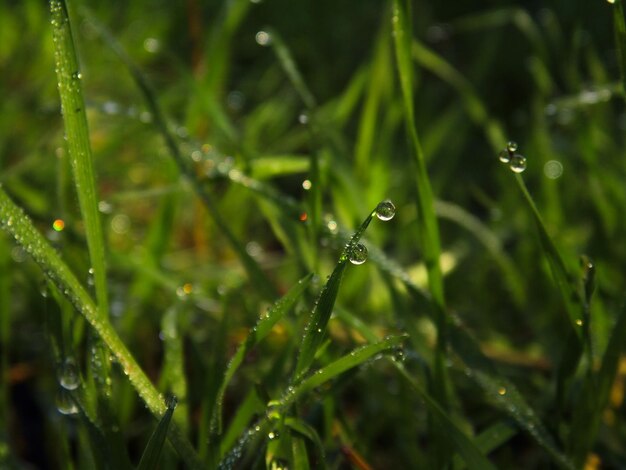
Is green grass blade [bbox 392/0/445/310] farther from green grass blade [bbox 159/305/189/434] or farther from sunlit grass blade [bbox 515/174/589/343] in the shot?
green grass blade [bbox 159/305/189/434]

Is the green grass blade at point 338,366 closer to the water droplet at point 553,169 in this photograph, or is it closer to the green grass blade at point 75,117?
the green grass blade at point 75,117

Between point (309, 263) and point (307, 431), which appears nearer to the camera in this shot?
point (307, 431)

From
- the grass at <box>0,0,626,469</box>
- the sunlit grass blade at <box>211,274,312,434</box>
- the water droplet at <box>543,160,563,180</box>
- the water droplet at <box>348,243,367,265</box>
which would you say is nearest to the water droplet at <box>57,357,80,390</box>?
the grass at <box>0,0,626,469</box>

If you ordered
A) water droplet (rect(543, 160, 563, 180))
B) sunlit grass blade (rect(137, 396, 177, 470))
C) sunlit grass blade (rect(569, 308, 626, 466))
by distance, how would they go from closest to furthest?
sunlit grass blade (rect(137, 396, 177, 470)) → sunlit grass blade (rect(569, 308, 626, 466)) → water droplet (rect(543, 160, 563, 180))

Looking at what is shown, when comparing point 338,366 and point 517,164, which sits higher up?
point 517,164

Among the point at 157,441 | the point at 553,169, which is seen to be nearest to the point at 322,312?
the point at 157,441

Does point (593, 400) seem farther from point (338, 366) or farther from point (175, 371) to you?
point (175, 371)

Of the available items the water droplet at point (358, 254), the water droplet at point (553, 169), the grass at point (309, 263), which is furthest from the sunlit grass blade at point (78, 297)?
the water droplet at point (553, 169)

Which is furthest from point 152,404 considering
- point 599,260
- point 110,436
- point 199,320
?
point 599,260
